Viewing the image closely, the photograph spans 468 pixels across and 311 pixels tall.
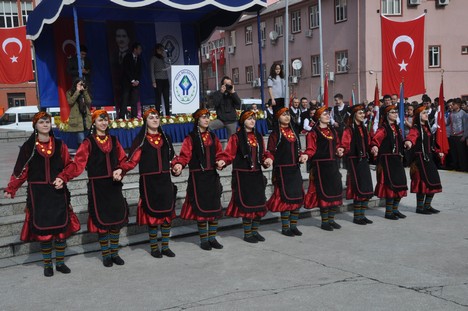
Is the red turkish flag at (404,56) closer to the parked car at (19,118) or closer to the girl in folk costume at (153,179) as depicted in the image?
the girl in folk costume at (153,179)

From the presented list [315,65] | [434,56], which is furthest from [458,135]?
[315,65]

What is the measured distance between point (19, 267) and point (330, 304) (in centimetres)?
391

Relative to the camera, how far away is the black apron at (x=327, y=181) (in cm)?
842

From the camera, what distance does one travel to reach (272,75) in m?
12.6

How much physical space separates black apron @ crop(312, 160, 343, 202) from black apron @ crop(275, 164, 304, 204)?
1.35ft

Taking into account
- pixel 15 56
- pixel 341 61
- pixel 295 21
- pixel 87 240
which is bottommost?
pixel 87 240

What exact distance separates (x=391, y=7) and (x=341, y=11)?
2.85 meters

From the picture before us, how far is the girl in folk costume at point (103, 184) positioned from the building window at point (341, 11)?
27967 mm

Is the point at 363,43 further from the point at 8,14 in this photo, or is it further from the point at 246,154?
the point at 8,14

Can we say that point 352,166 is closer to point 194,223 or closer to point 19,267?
point 194,223

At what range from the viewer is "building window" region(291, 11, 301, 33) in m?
36.6

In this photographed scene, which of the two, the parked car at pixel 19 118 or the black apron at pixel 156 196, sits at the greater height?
the parked car at pixel 19 118

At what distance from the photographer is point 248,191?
7848 millimetres

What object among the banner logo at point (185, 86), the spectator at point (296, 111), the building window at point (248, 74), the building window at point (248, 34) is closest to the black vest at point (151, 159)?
the banner logo at point (185, 86)
